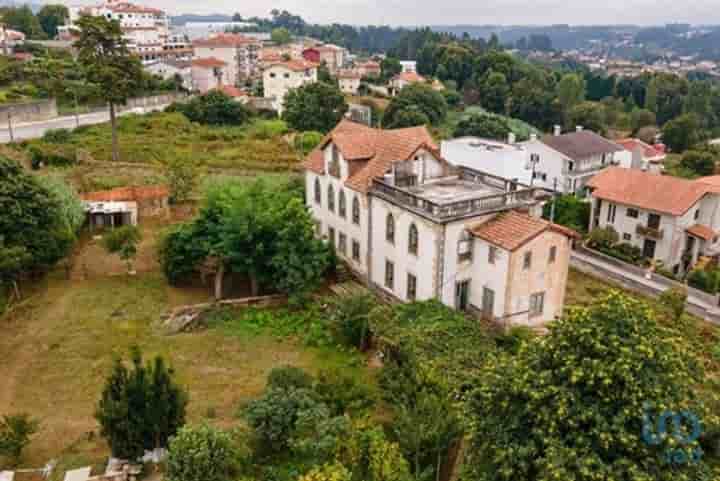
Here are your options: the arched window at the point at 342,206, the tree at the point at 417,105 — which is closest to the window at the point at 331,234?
the arched window at the point at 342,206

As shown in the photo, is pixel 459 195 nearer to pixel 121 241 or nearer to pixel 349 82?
pixel 121 241

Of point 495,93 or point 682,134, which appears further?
point 495,93

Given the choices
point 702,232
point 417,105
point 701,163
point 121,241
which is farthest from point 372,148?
point 417,105

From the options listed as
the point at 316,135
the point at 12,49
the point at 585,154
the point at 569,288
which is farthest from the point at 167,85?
the point at 569,288

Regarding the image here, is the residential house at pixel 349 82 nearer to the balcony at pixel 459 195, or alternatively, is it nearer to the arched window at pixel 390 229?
the balcony at pixel 459 195

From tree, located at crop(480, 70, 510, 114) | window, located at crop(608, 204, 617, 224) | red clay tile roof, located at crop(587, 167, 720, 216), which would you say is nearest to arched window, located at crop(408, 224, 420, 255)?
red clay tile roof, located at crop(587, 167, 720, 216)

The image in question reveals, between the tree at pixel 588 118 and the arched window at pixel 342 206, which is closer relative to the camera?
the arched window at pixel 342 206

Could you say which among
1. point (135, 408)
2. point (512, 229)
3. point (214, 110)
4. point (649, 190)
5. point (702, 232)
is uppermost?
point (214, 110)

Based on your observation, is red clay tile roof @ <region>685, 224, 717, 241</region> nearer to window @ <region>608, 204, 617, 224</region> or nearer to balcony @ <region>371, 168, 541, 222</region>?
window @ <region>608, 204, 617, 224</region>
